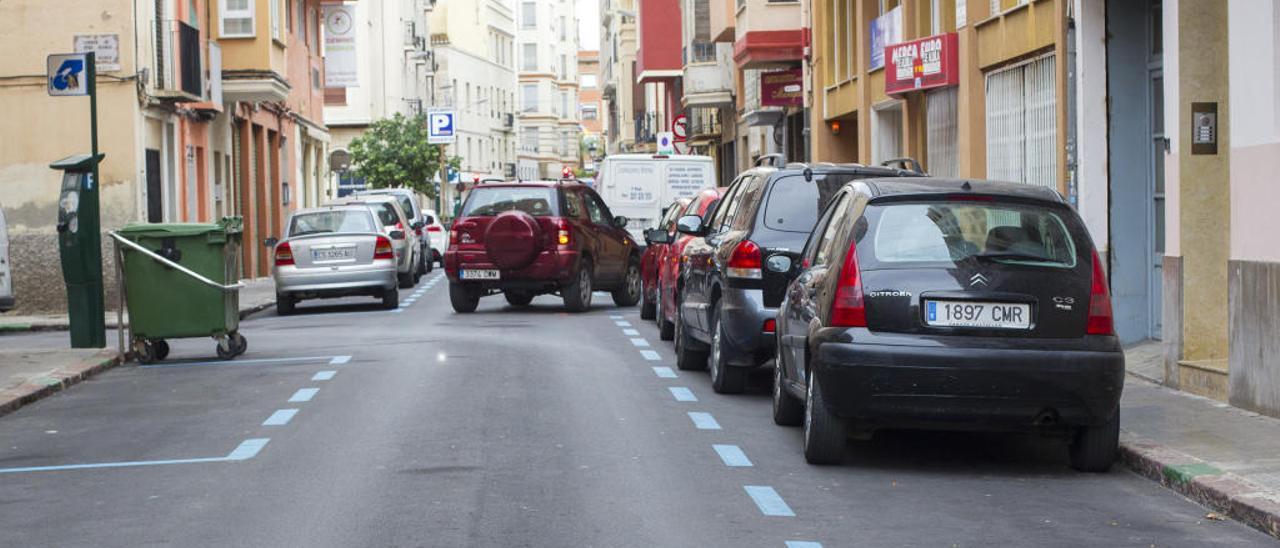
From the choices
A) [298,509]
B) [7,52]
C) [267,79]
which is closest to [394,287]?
[7,52]

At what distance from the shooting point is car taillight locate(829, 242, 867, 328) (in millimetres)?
9695

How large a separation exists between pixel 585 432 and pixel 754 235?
8.57 feet

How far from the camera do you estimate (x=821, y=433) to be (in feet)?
32.9

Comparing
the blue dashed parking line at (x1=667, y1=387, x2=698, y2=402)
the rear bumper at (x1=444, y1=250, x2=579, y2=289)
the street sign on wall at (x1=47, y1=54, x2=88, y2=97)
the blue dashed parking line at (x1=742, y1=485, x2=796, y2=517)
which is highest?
the street sign on wall at (x1=47, y1=54, x2=88, y2=97)

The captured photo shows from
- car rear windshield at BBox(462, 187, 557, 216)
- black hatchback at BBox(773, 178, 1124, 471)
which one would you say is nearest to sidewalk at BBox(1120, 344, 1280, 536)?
black hatchback at BBox(773, 178, 1124, 471)

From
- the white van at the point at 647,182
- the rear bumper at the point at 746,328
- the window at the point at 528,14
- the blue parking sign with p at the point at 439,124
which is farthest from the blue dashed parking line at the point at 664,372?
the window at the point at 528,14

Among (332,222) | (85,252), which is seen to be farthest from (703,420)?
(332,222)

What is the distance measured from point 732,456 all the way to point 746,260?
306 centimetres

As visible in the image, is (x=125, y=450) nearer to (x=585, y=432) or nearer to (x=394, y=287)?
(x=585, y=432)

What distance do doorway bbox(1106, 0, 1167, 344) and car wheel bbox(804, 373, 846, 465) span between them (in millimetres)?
7179

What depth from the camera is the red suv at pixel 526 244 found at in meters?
24.5

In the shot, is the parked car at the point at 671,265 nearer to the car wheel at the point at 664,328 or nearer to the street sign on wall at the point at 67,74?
the car wheel at the point at 664,328

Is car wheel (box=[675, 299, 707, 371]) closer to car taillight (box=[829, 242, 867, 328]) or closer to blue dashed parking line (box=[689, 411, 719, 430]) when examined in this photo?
blue dashed parking line (box=[689, 411, 719, 430])

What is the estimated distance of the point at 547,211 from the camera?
2495 cm
